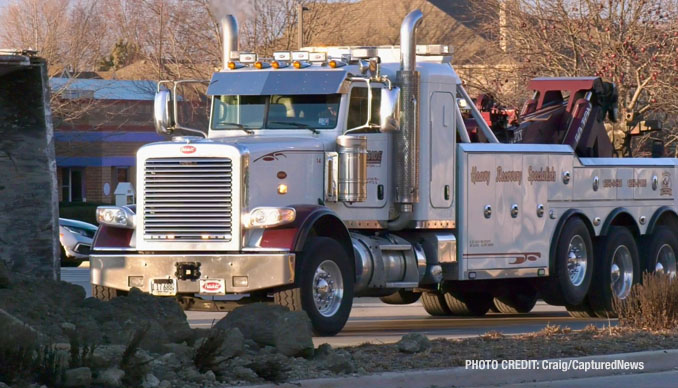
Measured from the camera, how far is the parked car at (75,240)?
2975 centimetres

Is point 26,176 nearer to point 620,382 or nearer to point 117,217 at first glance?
point 117,217

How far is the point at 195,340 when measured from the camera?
33.9ft

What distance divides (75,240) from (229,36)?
14.4 m

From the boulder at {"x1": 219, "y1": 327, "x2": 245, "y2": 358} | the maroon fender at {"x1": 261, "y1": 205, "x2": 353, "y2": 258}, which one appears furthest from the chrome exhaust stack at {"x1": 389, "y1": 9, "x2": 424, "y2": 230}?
the boulder at {"x1": 219, "y1": 327, "x2": 245, "y2": 358}

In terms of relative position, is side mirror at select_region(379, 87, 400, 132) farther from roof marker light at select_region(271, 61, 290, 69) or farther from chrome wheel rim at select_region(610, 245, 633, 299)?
chrome wheel rim at select_region(610, 245, 633, 299)

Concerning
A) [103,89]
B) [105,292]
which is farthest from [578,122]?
[103,89]

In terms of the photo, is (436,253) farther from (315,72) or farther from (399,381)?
(399,381)

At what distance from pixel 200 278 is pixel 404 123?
10.8 feet

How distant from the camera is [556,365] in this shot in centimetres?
1110

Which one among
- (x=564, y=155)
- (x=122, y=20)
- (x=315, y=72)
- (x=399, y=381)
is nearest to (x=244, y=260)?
(x=315, y=72)

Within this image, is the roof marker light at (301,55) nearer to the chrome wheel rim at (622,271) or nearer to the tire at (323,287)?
the tire at (323,287)

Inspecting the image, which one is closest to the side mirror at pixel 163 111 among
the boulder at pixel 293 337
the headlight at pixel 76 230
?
the boulder at pixel 293 337

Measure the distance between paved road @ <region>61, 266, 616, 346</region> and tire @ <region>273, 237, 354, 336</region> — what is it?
0.23m

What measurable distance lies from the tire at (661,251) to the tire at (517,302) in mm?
1762
